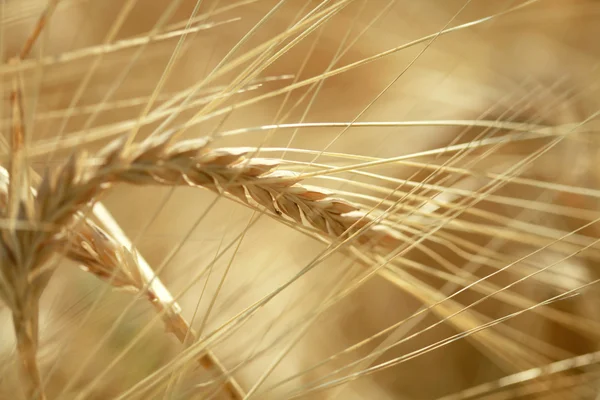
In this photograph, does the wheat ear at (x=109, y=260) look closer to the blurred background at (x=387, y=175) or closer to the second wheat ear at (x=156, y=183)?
the second wheat ear at (x=156, y=183)

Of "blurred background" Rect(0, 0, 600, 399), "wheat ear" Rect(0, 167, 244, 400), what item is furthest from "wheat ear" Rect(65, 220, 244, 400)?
"blurred background" Rect(0, 0, 600, 399)

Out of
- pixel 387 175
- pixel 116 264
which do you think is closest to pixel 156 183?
pixel 116 264

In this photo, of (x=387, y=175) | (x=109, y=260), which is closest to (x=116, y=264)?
(x=109, y=260)

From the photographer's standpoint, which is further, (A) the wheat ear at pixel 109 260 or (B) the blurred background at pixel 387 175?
(B) the blurred background at pixel 387 175

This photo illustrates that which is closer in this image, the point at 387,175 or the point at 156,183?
the point at 156,183

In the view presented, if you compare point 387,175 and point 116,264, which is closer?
point 116,264

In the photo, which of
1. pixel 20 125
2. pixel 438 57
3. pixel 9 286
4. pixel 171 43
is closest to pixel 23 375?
pixel 9 286

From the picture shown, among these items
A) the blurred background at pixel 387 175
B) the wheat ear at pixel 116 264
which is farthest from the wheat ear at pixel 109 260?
the blurred background at pixel 387 175

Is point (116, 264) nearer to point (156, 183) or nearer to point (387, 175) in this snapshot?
point (156, 183)

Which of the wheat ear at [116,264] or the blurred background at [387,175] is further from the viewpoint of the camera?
the blurred background at [387,175]

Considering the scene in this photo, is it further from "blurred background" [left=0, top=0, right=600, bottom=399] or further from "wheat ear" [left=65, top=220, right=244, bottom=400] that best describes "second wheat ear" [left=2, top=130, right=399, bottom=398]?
"blurred background" [left=0, top=0, right=600, bottom=399]

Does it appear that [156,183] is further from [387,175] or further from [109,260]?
[387,175]

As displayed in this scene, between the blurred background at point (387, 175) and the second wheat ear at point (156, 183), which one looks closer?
the second wheat ear at point (156, 183)
